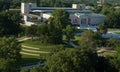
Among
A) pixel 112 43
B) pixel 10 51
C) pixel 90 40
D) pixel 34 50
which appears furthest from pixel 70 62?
pixel 112 43

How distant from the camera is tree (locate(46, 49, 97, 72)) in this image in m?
22.9

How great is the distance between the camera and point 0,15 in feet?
148

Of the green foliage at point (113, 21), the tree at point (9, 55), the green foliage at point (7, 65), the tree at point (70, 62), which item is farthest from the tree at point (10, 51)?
the green foliage at point (113, 21)

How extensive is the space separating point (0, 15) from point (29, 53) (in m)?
A: 12.9

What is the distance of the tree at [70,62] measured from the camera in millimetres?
22859

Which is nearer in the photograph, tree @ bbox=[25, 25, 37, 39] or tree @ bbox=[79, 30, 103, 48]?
tree @ bbox=[79, 30, 103, 48]

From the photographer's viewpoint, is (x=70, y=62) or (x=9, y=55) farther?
(x=9, y=55)

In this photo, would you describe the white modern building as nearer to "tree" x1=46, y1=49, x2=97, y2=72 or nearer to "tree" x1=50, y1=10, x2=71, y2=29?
"tree" x1=50, y1=10, x2=71, y2=29

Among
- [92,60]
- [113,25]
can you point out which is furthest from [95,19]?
[92,60]

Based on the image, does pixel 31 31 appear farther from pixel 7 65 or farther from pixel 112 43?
pixel 7 65

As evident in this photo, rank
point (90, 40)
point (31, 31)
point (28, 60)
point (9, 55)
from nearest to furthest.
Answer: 1. point (9, 55)
2. point (28, 60)
3. point (90, 40)
4. point (31, 31)

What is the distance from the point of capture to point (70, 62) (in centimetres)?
2341

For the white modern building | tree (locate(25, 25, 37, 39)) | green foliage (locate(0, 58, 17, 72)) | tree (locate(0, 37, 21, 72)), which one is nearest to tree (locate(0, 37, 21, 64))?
tree (locate(0, 37, 21, 72))

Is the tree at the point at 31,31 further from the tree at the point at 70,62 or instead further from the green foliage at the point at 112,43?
the tree at the point at 70,62
